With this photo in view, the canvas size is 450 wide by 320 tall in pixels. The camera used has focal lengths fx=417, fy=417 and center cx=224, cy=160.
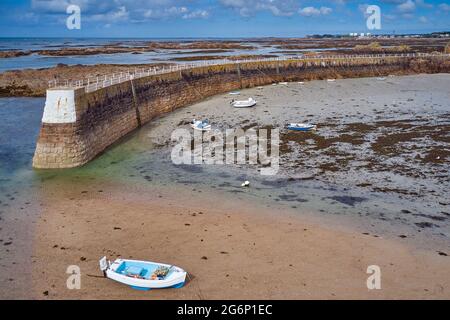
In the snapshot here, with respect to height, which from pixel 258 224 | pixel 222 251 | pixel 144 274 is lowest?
pixel 222 251

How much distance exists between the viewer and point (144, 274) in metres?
9.96

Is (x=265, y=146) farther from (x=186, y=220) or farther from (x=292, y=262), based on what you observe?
(x=292, y=262)

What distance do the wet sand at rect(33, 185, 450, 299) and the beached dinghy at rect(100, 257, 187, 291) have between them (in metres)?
0.22

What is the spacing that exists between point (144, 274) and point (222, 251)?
2529 millimetres

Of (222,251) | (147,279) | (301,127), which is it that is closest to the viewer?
(147,279)

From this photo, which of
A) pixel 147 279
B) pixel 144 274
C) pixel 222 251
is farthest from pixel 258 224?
pixel 147 279

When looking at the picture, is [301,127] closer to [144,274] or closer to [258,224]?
[258,224]

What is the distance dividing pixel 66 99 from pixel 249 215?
10105 mm

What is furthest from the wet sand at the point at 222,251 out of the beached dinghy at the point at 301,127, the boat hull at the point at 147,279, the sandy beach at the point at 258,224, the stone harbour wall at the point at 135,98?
the beached dinghy at the point at 301,127

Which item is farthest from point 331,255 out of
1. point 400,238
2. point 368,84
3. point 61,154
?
point 368,84

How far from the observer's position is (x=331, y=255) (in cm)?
1135

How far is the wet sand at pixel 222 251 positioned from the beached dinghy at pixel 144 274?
0.72ft

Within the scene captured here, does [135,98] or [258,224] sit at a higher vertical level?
[135,98]

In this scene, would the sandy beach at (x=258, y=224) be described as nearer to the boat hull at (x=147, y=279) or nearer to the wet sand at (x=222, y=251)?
the wet sand at (x=222, y=251)
